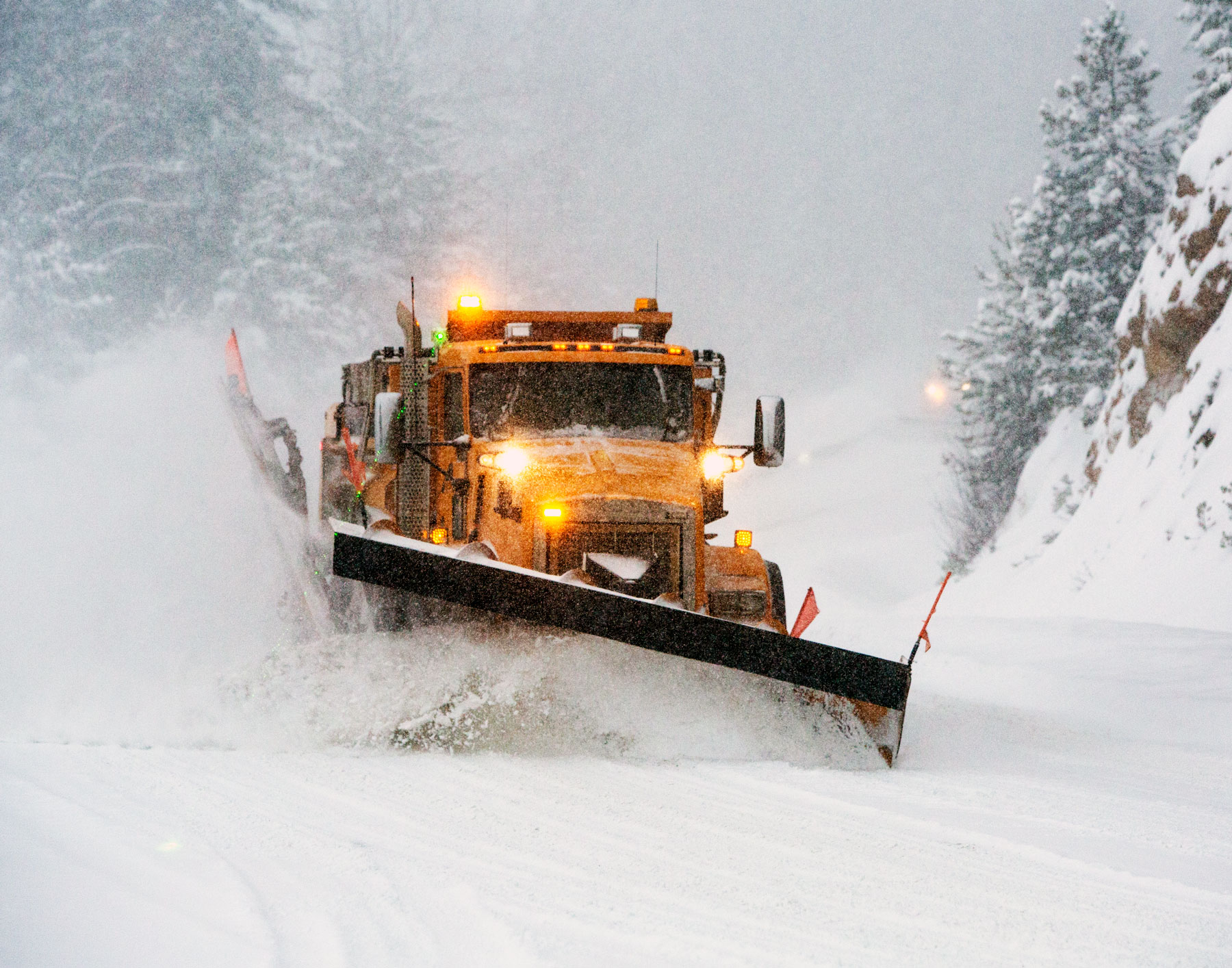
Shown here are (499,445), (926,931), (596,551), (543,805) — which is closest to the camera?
(926,931)

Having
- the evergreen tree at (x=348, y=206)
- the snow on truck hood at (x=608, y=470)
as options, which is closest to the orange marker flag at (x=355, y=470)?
the snow on truck hood at (x=608, y=470)

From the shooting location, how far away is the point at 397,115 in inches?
1818

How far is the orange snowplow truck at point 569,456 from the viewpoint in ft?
22.2

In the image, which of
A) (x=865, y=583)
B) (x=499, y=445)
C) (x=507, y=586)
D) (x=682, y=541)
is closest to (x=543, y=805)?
(x=507, y=586)

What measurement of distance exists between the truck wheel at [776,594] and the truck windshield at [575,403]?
1080 millimetres

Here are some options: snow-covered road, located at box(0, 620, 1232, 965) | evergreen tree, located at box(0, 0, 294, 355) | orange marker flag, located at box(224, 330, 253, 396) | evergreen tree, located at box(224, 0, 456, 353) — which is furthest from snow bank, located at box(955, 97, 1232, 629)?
evergreen tree, located at box(0, 0, 294, 355)

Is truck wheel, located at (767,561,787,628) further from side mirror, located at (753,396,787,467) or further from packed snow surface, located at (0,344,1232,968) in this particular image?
packed snow surface, located at (0,344,1232,968)

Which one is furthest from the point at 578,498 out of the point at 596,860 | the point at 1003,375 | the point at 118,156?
the point at 118,156

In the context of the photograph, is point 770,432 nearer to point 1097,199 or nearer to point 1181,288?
point 1181,288

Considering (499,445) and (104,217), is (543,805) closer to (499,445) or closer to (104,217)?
(499,445)

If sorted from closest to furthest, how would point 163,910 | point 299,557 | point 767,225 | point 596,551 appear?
point 163,910 → point 596,551 → point 299,557 → point 767,225

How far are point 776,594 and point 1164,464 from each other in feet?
39.1

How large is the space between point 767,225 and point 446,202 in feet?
216

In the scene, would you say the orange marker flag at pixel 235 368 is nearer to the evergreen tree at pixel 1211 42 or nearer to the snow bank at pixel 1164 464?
the snow bank at pixel 1164 464
